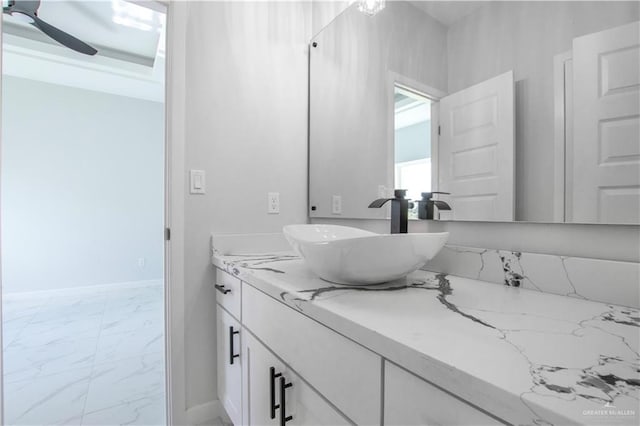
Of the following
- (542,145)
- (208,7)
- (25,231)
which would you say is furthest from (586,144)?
(25,231)

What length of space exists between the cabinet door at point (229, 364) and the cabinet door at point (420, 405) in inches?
30.2

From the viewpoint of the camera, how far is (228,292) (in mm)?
1232

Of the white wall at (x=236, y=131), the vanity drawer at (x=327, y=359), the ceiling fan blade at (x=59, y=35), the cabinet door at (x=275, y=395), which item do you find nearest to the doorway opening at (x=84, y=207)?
the ceiling fan blade at (x=59, y=35)

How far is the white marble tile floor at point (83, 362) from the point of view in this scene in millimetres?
1555

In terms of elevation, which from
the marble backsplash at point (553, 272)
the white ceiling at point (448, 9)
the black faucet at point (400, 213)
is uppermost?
the white ceiling at point (448, 9)

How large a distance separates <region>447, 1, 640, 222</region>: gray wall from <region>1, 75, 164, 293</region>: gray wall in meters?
4.37

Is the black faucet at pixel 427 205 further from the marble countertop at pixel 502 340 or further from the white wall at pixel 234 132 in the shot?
the marble countertop at pixel 502 340

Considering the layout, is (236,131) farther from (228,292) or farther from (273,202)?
(228,292)

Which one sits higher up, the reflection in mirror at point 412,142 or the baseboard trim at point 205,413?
the reflection in mirror at point 412,142

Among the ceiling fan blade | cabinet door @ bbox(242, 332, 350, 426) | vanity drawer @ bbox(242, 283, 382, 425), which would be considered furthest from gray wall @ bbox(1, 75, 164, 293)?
vanity drawer @ bbox(242, 283, 382, 425)

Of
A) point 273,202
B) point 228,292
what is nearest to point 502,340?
point 228,292

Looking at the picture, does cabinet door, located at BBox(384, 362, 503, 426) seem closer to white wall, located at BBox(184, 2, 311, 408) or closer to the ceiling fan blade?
white wall, located at BBox(184, 2, 311, 408)

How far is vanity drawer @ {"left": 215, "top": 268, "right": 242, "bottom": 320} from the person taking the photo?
1140mm

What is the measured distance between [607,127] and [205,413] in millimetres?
1776
